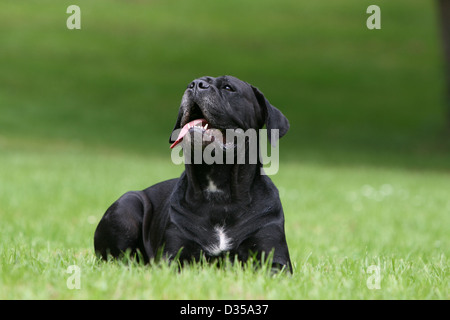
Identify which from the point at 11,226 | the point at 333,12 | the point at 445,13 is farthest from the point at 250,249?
the point at 333,12

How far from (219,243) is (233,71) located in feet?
89.0

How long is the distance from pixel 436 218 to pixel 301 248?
4343mm

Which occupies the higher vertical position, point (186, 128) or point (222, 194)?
point (186, 128)

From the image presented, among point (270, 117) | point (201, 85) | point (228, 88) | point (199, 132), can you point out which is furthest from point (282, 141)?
point (199, 132)

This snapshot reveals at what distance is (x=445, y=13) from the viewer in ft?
75.7

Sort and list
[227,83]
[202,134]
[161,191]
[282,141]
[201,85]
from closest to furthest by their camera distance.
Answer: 1. [202,134]
2. [201,85]
3. [227,83]
4. [161,191]
5. [282,141]

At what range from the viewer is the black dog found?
457 cm

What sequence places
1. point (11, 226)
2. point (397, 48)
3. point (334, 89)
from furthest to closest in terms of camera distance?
point (397, 48) → point (334, 89) → point (11, 226)

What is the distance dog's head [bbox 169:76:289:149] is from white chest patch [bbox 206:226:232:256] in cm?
66

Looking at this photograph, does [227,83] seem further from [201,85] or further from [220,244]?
[220,244]

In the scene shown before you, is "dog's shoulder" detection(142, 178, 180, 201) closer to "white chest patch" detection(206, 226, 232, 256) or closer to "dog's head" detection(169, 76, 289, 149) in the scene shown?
"dog's head" detection(169, 76, 289, 149)

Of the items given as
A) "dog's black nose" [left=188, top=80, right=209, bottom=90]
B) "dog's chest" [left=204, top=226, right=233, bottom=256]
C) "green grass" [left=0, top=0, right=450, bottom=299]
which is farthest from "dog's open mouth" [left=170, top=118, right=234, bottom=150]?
"green grass" [left=0, top=0, right=450, bottom=299]

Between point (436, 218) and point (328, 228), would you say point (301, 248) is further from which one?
point (436, 218)

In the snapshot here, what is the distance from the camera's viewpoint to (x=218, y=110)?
4.54 metres
